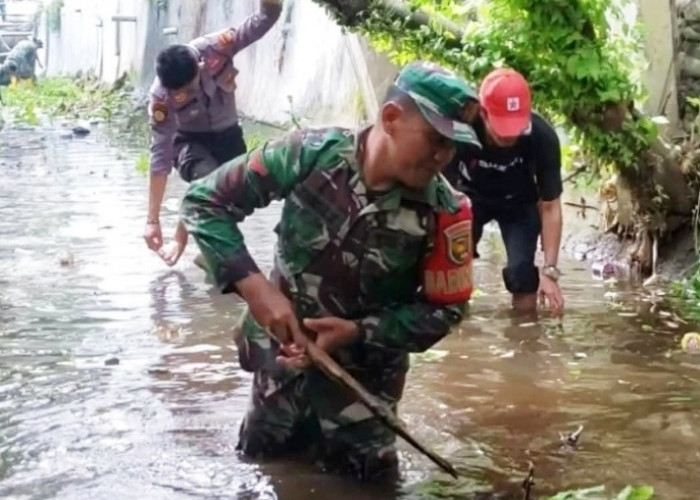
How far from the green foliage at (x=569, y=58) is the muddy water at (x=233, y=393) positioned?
880mm

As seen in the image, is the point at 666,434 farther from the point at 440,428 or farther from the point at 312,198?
the point at 312,198

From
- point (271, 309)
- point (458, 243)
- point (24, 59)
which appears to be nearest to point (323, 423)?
point (271, 309)

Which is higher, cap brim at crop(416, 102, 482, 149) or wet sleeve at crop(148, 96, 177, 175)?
cap brim at crop(416, 102, 482, 149)

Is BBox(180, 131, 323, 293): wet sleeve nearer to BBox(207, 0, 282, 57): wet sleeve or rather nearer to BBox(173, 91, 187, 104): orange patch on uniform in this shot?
BBox(173, 91, 187, 104): orange patch on uniform

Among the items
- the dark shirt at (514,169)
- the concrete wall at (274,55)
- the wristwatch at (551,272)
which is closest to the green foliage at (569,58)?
the dark shirt at (514,169)

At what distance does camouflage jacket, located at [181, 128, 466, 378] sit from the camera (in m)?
3.71

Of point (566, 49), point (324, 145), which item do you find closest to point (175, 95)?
point (566, 49)

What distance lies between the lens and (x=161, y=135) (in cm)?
747

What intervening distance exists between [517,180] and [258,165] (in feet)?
8.68

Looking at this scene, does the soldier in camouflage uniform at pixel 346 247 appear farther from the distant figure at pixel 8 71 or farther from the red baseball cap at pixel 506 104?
the distant figure at pixel 8 71

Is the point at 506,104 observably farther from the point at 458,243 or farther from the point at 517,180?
the point at 458,243

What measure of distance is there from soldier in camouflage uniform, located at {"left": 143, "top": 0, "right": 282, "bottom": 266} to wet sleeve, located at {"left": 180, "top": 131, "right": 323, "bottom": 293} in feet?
11.3

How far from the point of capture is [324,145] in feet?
12.4

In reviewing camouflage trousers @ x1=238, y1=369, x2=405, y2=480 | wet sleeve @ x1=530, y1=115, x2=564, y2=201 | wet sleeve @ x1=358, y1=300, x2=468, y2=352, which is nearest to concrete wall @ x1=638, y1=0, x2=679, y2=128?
wet sleeve @ x1=530, y1=115, x2=564, y2=201
